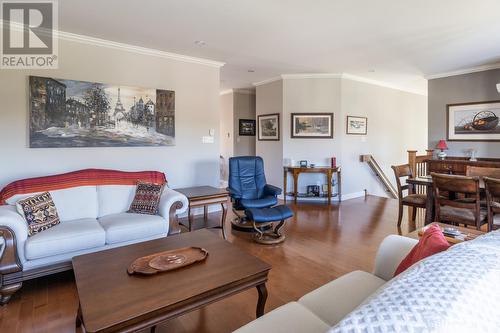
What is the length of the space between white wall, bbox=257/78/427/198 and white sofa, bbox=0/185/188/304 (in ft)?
10.9

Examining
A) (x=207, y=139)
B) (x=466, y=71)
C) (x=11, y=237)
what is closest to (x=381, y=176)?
(x=466, y=71)

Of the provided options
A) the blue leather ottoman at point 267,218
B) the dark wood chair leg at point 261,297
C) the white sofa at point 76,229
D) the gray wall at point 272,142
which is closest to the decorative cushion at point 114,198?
the white sofa at point 76,229

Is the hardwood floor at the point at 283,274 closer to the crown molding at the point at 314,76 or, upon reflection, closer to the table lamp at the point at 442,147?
the table lamp at the point at 442,147

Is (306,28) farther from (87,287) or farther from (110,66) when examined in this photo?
(87,287)

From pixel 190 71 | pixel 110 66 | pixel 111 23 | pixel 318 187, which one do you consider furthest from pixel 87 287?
pixel 318 187

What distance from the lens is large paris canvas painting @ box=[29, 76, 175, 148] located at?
3314 millimetres

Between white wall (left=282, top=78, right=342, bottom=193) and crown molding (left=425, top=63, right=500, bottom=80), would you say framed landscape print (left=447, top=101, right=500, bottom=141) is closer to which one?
crown molding (left=425, top=63, right=500, bottom=80)

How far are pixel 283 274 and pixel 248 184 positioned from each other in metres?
1.71

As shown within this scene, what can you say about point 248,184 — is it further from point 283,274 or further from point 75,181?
point 75,181

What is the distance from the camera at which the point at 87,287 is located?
5.17 feet

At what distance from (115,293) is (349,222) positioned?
3642 mm

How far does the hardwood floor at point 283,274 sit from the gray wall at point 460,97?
6.53 feet

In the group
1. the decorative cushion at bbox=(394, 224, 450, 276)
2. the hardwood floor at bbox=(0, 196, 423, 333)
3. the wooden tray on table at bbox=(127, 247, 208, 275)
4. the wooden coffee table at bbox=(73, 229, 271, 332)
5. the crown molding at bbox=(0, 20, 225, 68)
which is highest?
the crown molding at bbox=(0, 20, 225, 68)

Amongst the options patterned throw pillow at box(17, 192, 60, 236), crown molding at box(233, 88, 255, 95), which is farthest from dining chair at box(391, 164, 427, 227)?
crown molding at box(233, 88, 255, 95)
